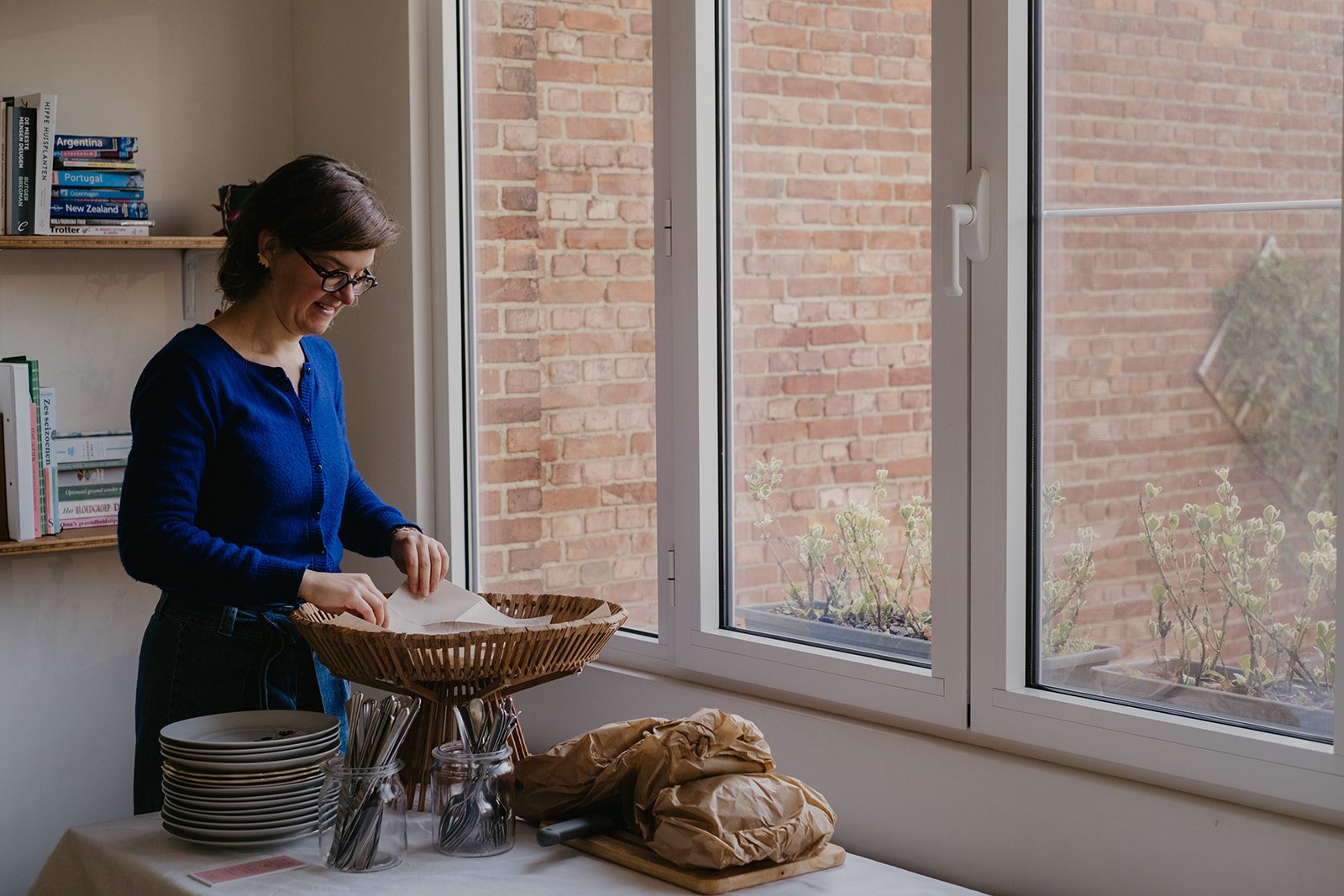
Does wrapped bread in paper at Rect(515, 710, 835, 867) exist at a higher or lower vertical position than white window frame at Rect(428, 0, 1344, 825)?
lower

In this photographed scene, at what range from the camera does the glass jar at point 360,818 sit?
1.76 meters

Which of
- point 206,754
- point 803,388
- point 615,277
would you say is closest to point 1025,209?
point 803,388

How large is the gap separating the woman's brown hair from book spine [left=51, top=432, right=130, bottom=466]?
95cm

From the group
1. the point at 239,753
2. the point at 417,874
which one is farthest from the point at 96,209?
the point at 417,874

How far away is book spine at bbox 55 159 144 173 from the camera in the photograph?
286 cm

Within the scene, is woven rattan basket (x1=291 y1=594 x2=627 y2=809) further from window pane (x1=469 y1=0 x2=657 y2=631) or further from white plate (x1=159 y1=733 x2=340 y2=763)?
window pane (x1=469 y1=0 x2=657 y2=631)

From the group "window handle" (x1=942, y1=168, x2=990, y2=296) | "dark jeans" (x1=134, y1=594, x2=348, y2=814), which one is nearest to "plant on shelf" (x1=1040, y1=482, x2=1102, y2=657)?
"window handle" (x1=942, y1=168, x2=990, y2=296)

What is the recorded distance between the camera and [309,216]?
2059 mm

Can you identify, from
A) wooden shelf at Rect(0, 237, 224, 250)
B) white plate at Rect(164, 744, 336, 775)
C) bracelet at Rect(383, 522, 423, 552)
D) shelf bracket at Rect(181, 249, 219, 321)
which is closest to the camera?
white plate at Rect(164, 744, 336, 775)

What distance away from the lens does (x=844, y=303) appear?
218 cm

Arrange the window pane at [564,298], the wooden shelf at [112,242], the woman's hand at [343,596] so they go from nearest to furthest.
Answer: the woman's hand at [343,596] → the window pane at [564,298] → the wooden shelf at [112,242]

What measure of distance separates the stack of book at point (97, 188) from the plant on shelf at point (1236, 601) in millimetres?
2238

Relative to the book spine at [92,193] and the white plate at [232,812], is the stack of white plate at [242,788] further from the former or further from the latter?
the book spine at [92,193]

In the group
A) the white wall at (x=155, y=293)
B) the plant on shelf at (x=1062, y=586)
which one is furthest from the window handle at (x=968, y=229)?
the white wall at (x=155, y=293)
